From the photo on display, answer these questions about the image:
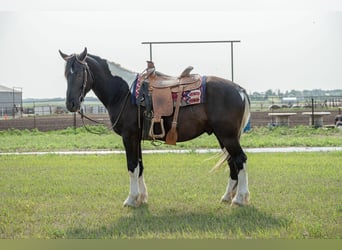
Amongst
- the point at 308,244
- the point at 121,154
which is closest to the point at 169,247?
the point at 308,244

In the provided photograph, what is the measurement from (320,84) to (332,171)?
1.57 metres

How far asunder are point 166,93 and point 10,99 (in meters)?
2.33

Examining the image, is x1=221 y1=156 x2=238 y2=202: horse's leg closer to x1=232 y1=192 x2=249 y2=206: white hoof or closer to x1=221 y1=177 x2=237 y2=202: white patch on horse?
x1=221 y1=177 x2=237 y2=202: white patch on horse

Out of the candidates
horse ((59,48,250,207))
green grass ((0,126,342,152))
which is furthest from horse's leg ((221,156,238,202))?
green grass ((0,126,342,152))

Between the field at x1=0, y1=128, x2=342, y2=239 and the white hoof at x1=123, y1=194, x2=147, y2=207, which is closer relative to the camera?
the field at x1=0, y1=128, x2=342, y2=239

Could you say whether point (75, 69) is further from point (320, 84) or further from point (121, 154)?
point (121, 154)

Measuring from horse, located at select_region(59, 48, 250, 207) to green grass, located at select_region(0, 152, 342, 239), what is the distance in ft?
1.00

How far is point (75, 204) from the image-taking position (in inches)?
185

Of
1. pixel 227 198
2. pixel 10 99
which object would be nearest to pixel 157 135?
pixel 227 198

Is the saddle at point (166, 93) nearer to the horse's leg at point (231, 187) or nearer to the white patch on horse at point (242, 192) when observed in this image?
the horse's leg at point (231, 187)

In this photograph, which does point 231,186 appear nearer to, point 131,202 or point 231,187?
point 231,187

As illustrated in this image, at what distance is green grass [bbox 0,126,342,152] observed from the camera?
31.5 feet

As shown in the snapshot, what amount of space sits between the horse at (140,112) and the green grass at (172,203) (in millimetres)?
304

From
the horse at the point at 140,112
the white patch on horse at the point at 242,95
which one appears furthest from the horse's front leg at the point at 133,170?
the white patch on horse at the point at 242,95
